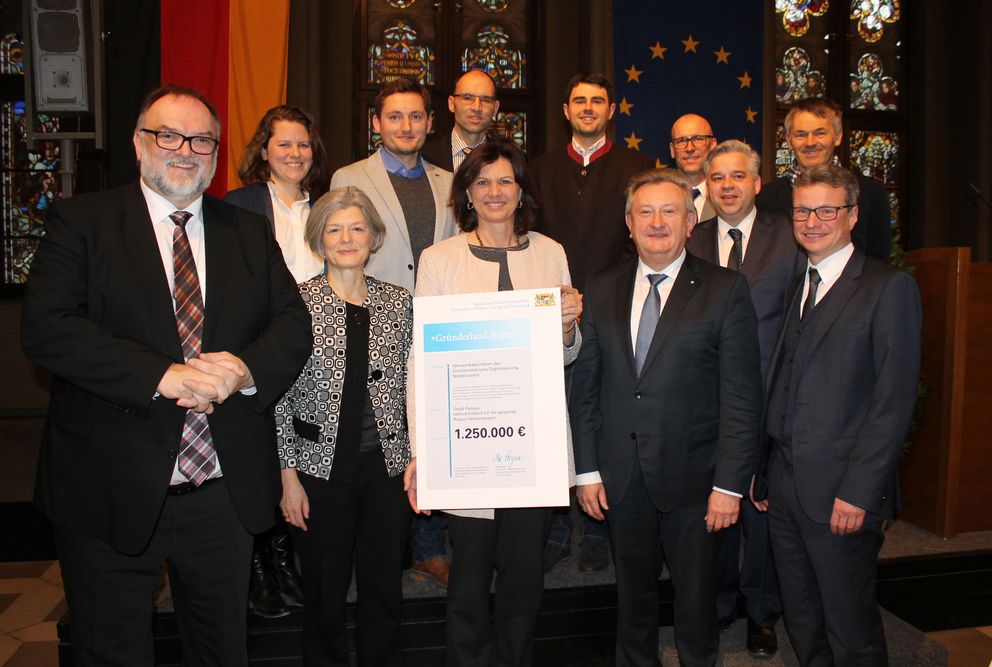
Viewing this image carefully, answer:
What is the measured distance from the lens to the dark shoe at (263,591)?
310cm

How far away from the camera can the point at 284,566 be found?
321 centimetres

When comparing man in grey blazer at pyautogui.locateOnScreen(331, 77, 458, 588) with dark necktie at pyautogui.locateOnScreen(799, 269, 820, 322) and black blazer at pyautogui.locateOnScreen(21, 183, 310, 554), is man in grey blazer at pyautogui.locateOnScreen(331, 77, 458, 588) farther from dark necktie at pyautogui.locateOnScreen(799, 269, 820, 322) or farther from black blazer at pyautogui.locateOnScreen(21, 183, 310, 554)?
dark necktie at pyautogui.locateOnScreen(799, 269, 820, 322)

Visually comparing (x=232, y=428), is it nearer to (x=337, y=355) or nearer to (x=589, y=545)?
(x=337, y=355)

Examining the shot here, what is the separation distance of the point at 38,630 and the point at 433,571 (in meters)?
1.96

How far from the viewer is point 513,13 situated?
7910 millimetres

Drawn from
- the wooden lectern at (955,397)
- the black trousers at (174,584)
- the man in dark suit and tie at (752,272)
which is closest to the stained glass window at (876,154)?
the wooden lectern at (955,397)

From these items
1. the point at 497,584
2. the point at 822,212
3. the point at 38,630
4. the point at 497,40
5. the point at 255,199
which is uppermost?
the point at 497,40

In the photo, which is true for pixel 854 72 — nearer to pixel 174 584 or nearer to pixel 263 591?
pixel 263 591

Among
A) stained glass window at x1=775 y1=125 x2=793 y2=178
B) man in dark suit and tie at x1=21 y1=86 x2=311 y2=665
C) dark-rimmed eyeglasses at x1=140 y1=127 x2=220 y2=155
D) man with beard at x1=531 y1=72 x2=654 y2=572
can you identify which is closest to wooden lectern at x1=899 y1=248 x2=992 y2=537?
man with beard at x1=531 y1=72 x2=654 y2=572

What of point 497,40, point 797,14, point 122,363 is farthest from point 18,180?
point 797,14

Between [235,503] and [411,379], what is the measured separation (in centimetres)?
68

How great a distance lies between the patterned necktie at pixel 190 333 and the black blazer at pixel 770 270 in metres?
1.95

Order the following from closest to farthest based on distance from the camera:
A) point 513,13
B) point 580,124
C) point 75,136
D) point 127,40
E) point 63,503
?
point 63,503
point 580,124
point 75,136
point 127,40
point 513,13

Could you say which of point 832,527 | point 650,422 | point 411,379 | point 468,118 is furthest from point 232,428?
point 468,118
